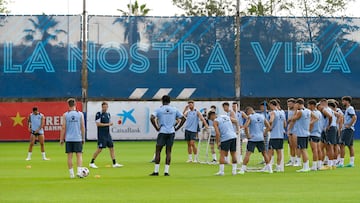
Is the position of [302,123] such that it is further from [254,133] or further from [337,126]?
[254,133]

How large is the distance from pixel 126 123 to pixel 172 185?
2618 centimetres

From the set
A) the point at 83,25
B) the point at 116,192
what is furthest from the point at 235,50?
the point at 116,192

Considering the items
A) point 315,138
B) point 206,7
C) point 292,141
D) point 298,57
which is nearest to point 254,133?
point 315,138

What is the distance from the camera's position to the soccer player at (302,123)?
24.2m

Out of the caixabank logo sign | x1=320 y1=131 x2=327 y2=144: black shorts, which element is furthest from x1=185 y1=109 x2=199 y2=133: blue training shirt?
the caixabank logo sign

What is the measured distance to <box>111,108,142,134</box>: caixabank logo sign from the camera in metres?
45.3

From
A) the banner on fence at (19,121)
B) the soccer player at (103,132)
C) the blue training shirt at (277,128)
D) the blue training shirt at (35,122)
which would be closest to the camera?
the blue training shirt at (277,128)

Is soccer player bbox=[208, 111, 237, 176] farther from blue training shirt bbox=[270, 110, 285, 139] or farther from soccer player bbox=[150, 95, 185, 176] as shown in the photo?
blue training shirt bbox=[270, 110, 285, 139]

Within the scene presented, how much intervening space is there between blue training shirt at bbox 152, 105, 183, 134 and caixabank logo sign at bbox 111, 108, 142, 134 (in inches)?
901

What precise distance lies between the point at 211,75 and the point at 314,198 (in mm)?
30578

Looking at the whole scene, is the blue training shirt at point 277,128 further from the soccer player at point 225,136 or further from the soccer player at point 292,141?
the soccer player at point 225,136

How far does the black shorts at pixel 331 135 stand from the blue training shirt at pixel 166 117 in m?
5.17

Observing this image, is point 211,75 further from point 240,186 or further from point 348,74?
point 240,186

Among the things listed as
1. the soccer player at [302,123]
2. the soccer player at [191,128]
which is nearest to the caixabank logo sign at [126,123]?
the soccer player at [191,128]
